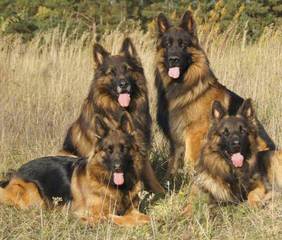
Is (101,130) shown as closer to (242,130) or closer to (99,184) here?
(99,184)

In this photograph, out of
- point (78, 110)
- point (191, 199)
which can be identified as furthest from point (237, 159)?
point (78, 110)

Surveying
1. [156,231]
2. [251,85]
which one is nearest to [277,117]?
[251,85]

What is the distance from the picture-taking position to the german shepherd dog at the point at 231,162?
16.6ft

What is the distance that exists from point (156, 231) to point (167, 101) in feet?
8.87

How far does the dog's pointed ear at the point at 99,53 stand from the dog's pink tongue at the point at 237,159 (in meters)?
1.77

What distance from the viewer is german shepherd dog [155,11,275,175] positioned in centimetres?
623

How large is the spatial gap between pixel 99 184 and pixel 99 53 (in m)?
1.59

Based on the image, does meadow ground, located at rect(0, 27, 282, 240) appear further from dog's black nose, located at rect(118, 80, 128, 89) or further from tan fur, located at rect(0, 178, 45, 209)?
dog's black nose, located at rect(118, 80, 128, 89)

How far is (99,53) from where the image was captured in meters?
5.73

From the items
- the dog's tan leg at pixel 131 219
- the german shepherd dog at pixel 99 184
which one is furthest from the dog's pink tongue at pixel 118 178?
the dog's tan leg at pixel 131 219

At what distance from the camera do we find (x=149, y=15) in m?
25.7

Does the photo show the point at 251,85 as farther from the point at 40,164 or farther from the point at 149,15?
the point at 149,15

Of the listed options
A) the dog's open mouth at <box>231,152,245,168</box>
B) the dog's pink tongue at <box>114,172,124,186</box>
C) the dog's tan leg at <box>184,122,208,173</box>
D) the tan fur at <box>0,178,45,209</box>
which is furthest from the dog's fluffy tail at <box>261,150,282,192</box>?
the tan fur at <box>0,178,45,209</box>

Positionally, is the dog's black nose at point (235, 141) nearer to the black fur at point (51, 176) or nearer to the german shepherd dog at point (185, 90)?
the german shepherd dog at point (185, 90)
